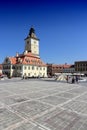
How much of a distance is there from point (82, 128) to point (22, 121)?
2868mm

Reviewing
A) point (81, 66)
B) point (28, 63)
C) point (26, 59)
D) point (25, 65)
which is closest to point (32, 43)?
point (26, 59)

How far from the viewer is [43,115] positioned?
8.29 m

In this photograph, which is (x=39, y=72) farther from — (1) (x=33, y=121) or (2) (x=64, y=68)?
(1) (x=33, y=121)

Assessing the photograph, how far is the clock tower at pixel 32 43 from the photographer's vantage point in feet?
272

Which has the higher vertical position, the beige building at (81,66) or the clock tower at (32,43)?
the clock tower at (32,43)

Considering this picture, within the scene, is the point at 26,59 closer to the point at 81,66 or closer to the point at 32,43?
the point at 32,43

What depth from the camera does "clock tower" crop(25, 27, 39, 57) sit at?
3260 inches

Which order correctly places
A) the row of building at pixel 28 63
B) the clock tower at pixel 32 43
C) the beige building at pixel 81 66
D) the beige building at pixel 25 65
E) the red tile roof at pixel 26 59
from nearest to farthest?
the beige building at pixel 25 65, the row of building at pixel 28 63, the red tile roof at pixel 26 59, the clock tower at pixel 32 43, the beige building at pixel 81 66

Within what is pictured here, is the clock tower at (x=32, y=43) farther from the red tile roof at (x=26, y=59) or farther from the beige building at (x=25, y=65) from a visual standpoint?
the red tile roof at (x=26, y=59)

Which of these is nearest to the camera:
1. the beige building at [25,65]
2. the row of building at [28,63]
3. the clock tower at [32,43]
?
the beige building at [25,65]

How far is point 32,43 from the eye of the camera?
83.4 meters

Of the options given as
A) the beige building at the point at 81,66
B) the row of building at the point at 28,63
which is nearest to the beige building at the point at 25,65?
the row of building at the point at 28,63

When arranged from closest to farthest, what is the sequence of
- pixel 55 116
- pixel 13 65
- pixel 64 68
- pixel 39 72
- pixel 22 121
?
pixel 22 121 < pixel 55 116 < pixel 13 65 < pixel 39 72 < pixel 64 68

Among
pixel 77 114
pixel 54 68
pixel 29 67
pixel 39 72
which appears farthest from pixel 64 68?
pixel 77 114
